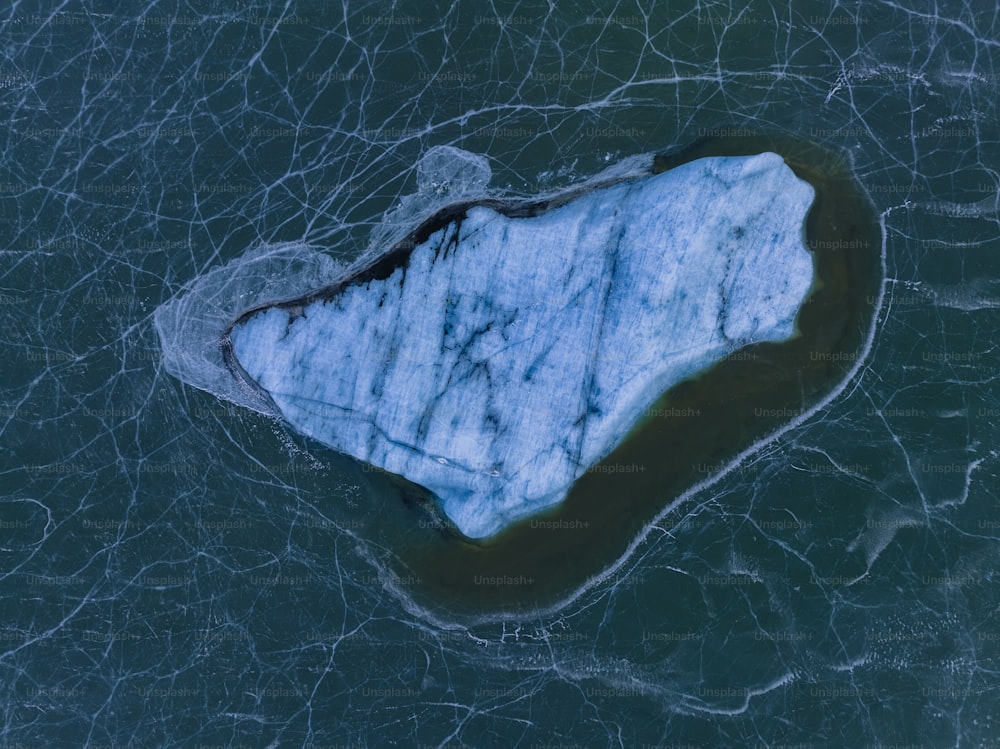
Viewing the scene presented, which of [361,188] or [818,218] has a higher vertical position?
[361,188]

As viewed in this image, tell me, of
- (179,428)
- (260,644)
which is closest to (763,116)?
→ (179,428)

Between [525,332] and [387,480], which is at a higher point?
[525,332]

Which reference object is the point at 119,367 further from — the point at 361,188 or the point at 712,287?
the point at 712,287
